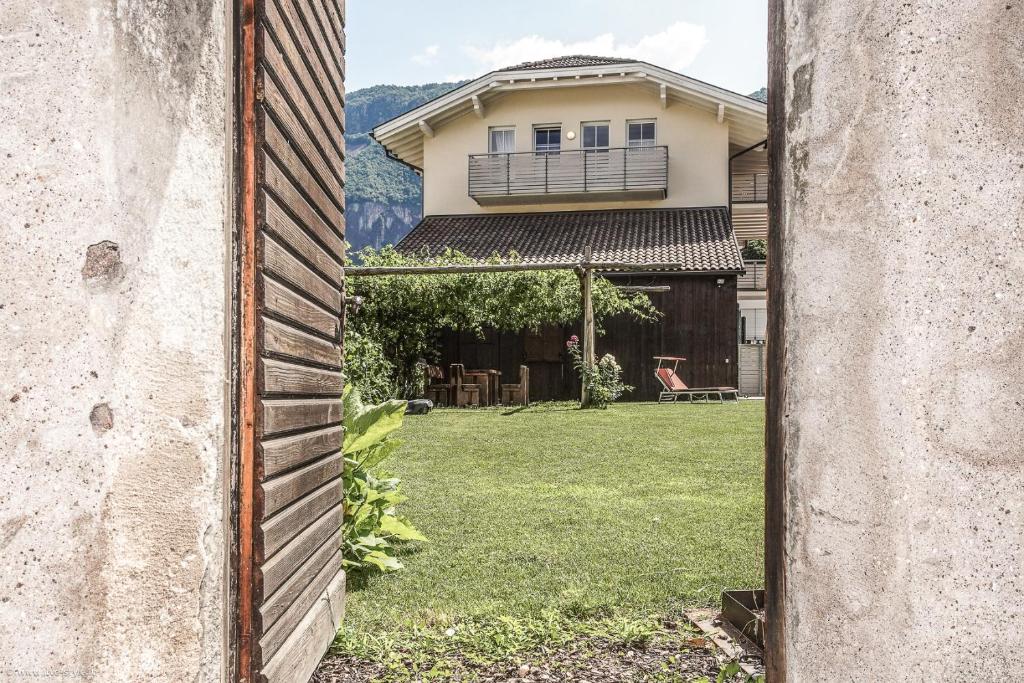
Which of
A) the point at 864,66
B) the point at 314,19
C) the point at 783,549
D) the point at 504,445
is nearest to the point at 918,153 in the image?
the point at 864,66

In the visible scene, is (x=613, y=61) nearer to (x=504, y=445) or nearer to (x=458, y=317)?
(x=458, y=317)

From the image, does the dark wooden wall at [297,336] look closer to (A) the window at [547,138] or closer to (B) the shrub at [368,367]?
(B) the shrub at [368,367]

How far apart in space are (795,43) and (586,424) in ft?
31.9

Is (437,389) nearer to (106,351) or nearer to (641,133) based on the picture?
(641,133)

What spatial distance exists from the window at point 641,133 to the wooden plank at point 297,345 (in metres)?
19.2

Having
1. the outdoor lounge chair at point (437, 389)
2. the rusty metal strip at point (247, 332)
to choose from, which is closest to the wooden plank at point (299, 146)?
the rusty metal strip at point (247, 332)

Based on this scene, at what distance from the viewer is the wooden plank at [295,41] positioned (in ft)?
8.51

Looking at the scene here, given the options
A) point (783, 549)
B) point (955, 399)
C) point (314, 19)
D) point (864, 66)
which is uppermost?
point (314, 19)

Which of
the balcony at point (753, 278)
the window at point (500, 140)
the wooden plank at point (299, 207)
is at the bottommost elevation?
the wooden plank at point (299, 207)

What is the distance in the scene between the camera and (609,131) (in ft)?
72.3

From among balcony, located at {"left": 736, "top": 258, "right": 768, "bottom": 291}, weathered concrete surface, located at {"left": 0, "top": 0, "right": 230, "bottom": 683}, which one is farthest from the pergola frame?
balcony, located at {"left": 736, "top": 258, "right": 768, "bottom": 291}

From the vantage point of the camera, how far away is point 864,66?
6.91 feet

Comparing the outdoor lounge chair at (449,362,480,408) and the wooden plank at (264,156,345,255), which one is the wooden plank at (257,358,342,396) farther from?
the outdoor lounge chair at (449,362,480,408)

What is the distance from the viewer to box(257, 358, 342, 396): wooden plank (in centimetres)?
246
